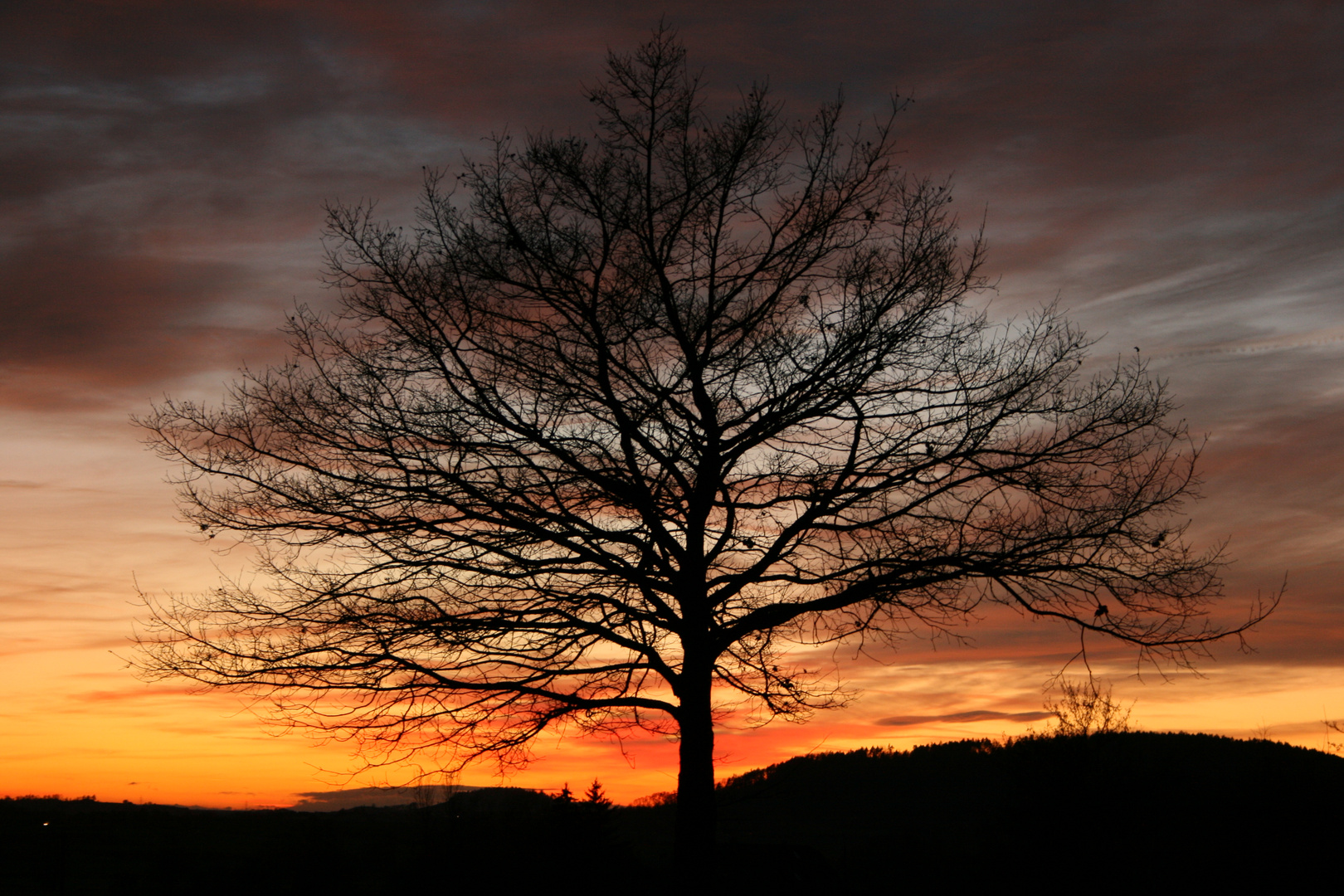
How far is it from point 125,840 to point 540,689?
53.2 feet

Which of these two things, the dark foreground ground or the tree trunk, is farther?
the dark foreground ground

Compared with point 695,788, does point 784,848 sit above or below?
below

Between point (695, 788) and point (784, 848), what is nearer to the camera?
point (695, 788)

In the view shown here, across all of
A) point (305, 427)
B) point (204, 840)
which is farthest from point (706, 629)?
point (204, 840)

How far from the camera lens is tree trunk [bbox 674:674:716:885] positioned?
9.48 metres

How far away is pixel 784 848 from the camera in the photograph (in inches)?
447

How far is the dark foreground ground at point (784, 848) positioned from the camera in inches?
442

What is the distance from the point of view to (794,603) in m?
10.1

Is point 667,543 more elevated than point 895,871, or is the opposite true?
point 667,543

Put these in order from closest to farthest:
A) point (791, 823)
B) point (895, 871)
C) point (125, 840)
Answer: point (895, 871) → point (125, 840) → point (791, 823)

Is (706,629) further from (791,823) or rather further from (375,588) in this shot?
(791,823)

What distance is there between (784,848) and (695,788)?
2.25 m

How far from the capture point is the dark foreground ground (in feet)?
36.9

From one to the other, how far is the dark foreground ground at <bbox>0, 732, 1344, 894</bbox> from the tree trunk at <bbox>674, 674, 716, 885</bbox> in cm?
34
